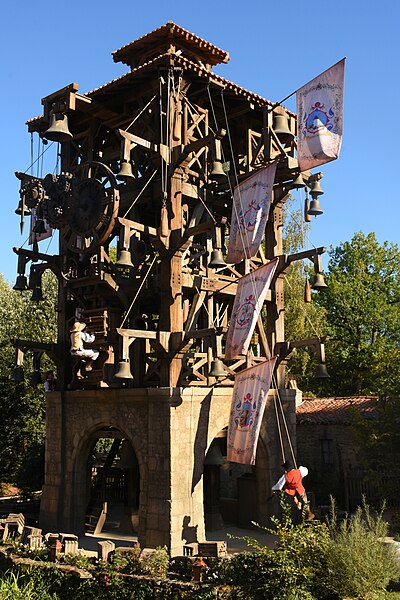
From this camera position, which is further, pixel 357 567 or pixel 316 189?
pixel 316 189

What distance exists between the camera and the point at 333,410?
979 inches

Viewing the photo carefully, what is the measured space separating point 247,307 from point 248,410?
245cm

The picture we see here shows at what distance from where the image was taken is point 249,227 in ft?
52.3

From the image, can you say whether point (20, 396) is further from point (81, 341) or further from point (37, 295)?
point (81, 341)

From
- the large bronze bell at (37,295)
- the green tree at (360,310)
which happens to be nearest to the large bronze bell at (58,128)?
the large bronze bell at (37,295)

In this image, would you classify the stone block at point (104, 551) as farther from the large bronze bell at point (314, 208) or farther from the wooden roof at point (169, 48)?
the wooden roof at point (169, 48)

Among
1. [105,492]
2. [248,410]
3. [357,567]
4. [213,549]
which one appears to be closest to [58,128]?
[248,410]

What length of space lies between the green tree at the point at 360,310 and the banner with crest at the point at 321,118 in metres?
21.8

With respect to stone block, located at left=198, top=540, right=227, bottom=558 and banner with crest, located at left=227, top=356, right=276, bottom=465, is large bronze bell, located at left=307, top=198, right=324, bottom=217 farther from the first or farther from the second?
stone block, located at left=198, top=540, right=227, bottom=558

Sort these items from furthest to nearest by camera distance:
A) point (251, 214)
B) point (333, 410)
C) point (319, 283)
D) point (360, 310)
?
point (360, 310) < point (333, 410) < point (319, 283) < point (251, 214)

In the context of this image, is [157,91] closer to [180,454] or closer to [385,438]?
[180,454]

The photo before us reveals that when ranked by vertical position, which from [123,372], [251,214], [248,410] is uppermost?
[251,214]

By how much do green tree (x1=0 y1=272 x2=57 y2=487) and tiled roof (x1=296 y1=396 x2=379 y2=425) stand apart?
36.9ft

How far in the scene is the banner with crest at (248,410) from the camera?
589 inches
